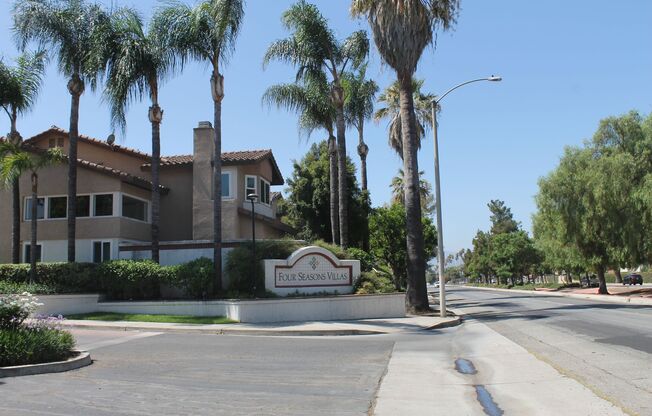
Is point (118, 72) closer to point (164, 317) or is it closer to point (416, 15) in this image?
point (164, 317)

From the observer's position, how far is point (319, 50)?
27438mm

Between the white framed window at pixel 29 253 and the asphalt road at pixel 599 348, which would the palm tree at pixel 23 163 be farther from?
the asphalt road at pixel 599 348

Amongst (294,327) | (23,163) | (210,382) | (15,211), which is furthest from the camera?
(15,211)

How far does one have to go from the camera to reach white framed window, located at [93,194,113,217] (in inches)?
1087

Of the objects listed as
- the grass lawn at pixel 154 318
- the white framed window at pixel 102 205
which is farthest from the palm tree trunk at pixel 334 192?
the white framed window at pixel 102 205

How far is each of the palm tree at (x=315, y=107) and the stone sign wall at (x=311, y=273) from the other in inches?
208

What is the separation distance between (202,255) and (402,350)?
44.7 ft

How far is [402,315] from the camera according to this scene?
76.2ft

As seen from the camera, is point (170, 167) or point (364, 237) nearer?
point (170, 167)

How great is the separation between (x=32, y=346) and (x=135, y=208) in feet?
66.0

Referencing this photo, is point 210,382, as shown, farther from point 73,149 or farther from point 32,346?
point 73,149

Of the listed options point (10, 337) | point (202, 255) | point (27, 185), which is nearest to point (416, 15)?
point (202, 255)

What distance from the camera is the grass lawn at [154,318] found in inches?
801

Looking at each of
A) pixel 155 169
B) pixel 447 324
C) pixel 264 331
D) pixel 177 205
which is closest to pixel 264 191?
pixel 177 205
